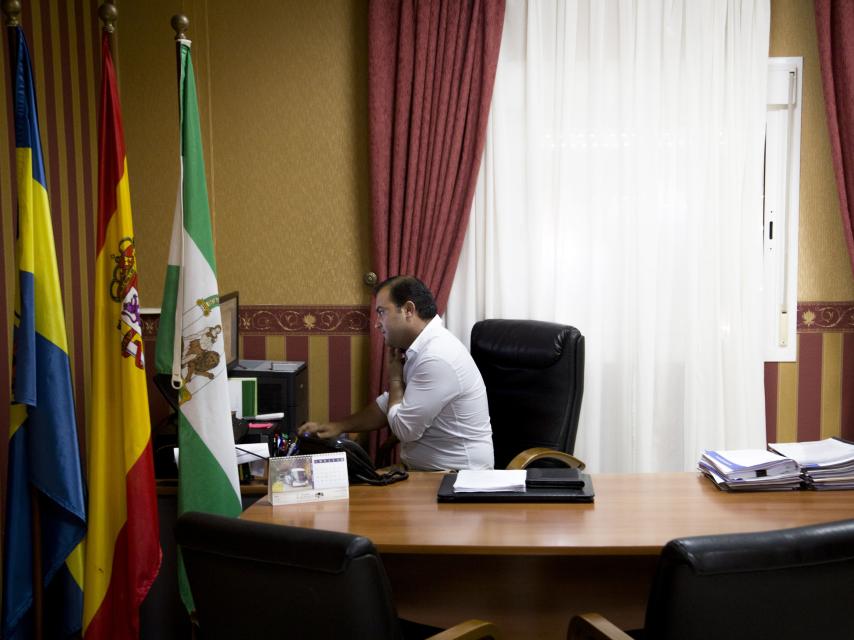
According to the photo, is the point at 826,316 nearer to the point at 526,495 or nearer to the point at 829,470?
the point at 829,470

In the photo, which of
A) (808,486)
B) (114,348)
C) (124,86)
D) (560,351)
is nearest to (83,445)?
(114,348)

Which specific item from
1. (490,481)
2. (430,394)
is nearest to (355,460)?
(490,481)

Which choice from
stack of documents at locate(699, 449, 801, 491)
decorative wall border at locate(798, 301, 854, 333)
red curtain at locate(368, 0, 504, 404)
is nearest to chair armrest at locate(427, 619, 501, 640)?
stack of documents at locate(699, 449, 801, 491)

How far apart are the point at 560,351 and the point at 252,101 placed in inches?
72.7

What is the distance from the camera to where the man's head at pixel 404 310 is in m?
3.47

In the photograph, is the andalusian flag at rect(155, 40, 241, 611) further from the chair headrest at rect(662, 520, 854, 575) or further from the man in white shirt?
the chair headrest at rect(662, 520, 854, 575)

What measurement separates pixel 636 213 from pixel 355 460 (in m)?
1.99

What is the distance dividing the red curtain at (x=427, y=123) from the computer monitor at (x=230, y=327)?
0.65m

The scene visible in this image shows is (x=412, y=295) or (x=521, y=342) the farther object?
(x=521, y=342)

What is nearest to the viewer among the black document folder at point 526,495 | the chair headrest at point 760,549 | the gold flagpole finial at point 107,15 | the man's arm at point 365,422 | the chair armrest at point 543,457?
the chair headrest at point 760,549

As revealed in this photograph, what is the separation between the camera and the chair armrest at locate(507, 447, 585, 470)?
3125 millimetres

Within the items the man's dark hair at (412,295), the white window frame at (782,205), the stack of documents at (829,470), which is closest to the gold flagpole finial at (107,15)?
the man's dark hair at (412,295)

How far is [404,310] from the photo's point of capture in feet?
11.4

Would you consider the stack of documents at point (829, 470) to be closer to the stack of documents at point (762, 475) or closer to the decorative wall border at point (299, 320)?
the stack of documents at point (762, 475)
